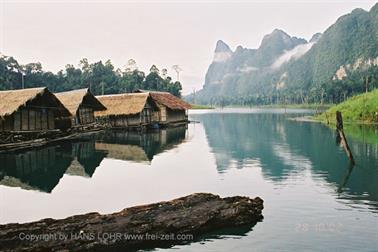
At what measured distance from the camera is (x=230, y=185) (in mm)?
15555

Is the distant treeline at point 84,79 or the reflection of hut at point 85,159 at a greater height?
the distant treeline at point 84,79

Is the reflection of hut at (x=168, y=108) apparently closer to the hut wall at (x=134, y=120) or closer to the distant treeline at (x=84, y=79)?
the hut wall at (x=134, y=120)

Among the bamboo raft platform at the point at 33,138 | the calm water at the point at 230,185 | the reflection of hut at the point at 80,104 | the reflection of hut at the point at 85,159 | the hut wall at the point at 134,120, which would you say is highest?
the reflection of hut at the point at 80,104

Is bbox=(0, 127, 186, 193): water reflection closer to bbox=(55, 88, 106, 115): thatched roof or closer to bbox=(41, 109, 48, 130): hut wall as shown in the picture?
bbox=(41, 109, 48, 130): hut wall

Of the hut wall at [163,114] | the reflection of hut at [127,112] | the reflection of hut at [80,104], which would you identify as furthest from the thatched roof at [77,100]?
the hut wall at [163,114]

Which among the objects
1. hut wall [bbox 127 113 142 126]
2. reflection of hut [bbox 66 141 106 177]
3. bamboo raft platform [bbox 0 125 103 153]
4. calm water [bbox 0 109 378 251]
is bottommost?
calm water [bbox 0 109 378 251]

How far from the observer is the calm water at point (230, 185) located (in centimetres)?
976

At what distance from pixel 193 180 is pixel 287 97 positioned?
438 feet

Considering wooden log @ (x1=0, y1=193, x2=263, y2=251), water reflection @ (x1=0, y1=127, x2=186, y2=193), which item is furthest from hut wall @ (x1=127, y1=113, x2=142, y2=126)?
wooden log @ (x1=0, y1=193, x2=263, y2=251)

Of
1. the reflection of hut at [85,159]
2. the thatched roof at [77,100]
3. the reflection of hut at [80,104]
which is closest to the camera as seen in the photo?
the reflection of hut at [85,159]

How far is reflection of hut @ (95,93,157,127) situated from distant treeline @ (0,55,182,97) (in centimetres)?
2935

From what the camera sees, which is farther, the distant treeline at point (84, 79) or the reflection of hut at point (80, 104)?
the distant treeline at point (84, 79)

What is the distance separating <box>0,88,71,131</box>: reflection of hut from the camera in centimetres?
2745

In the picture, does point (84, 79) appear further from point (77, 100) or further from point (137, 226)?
point (137, 226)
